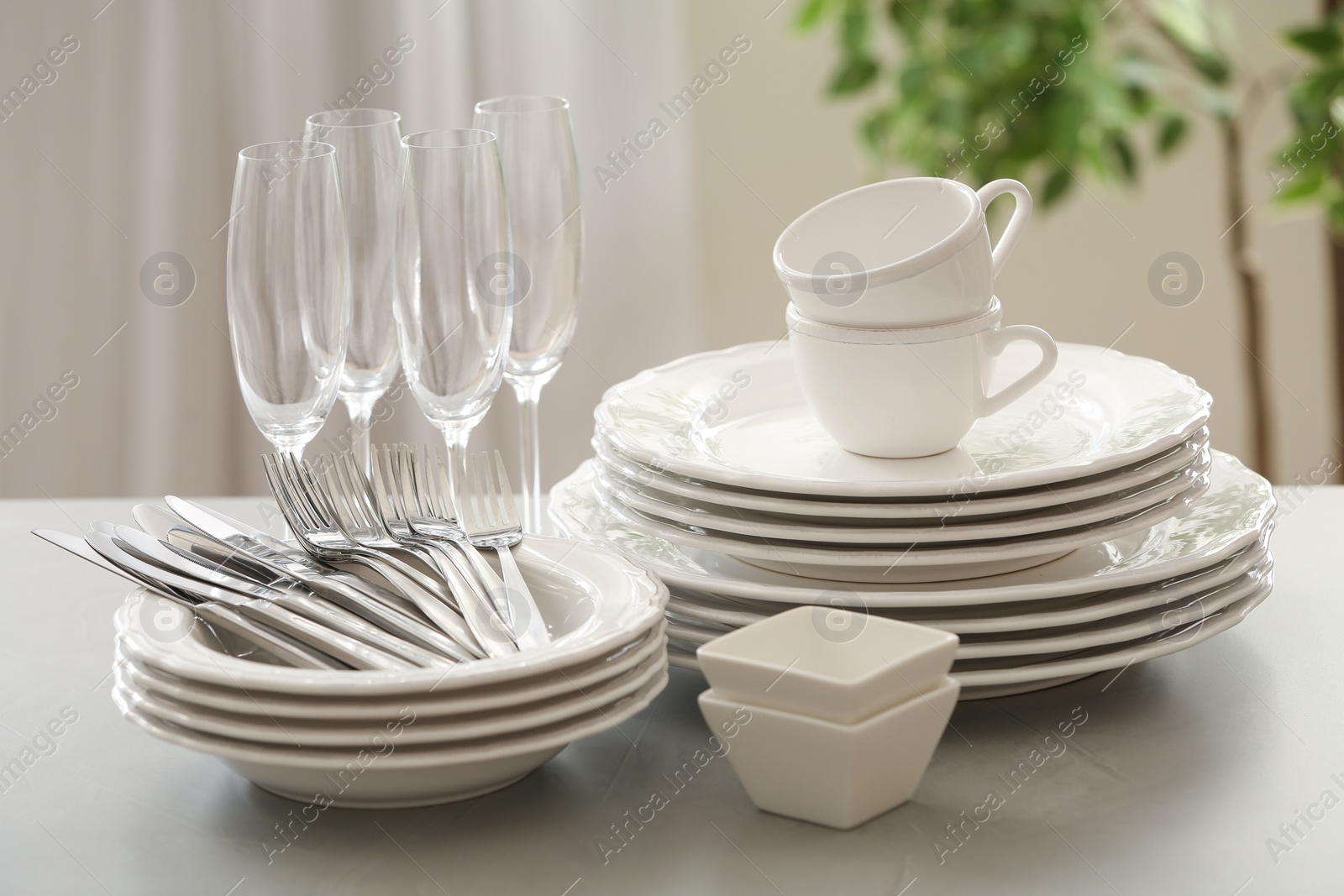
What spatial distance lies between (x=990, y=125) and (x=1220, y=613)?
139cm

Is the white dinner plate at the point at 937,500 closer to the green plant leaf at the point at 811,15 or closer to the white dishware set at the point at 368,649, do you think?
the white dishware set at the point at 368,649

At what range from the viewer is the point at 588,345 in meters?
2.21

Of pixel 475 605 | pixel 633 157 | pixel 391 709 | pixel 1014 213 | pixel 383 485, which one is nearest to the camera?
pixel 391 709

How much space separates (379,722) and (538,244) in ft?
1.33

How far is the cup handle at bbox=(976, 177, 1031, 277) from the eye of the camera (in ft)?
2.71

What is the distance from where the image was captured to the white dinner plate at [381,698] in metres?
0.53

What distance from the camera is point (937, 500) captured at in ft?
2.23

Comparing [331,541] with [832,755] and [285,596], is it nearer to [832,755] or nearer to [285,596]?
[285,596]

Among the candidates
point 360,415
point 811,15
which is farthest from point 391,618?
point 811,15

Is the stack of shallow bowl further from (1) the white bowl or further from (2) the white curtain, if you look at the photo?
(2) the white curtain

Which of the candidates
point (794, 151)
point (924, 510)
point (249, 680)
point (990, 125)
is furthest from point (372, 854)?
point (794, 151)

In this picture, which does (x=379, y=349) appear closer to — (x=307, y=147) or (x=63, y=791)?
(x=307, y=147)

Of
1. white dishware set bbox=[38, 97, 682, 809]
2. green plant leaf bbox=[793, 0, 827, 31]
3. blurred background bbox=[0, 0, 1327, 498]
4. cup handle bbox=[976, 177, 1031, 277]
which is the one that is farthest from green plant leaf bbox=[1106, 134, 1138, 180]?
white dishware set bbox=[38, 97, 682, 809]

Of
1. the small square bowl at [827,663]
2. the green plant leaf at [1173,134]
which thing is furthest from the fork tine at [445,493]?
the green plant leaf at [1173,134]
